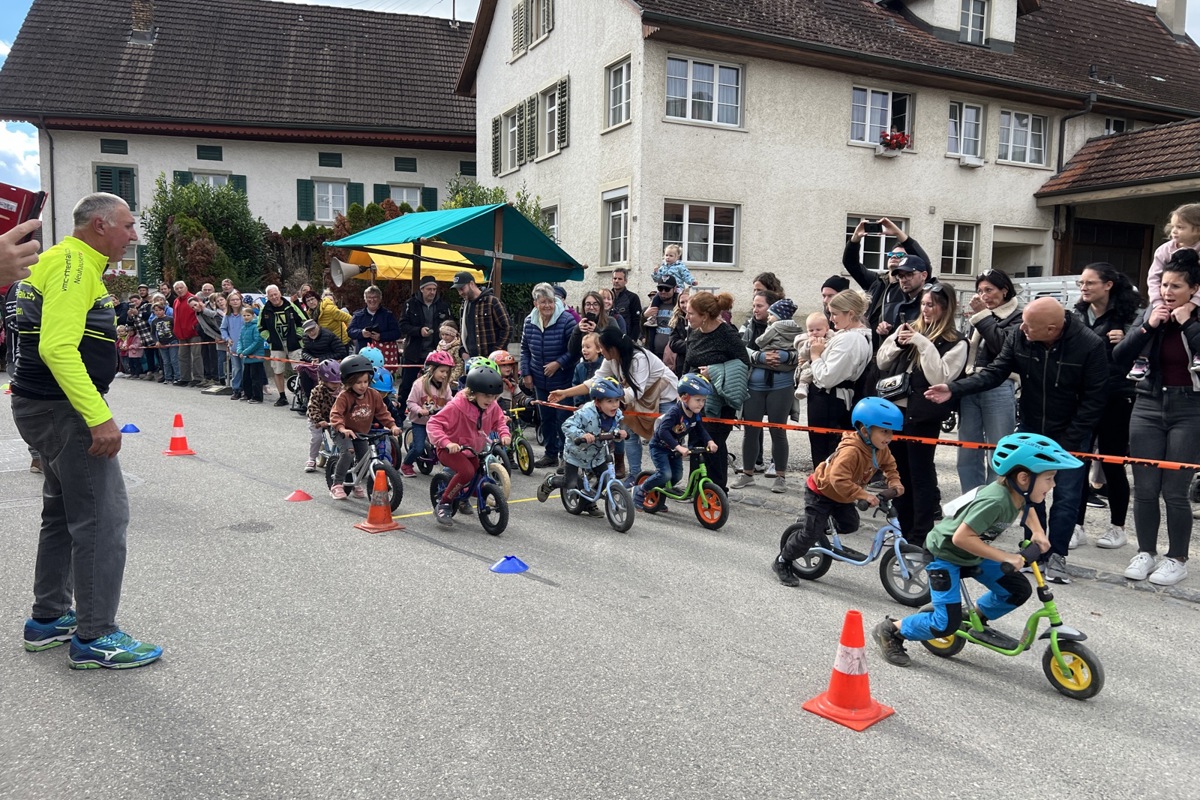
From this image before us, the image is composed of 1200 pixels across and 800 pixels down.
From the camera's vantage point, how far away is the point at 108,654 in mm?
4410

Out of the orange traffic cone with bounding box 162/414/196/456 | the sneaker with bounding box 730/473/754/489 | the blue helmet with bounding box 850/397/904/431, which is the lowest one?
the sneaker with bounding box 730/473/754/489

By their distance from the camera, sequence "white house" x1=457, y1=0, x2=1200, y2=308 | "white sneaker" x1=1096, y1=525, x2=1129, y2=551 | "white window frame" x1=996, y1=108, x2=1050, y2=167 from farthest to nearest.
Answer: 1. "white window frame" x1=996, y1=108, x2=1050, y2=167
2. "white house" x1=457, y1=0, x2=1200, y2=308
3. "white sneaker" x1=1096, y1=525, x2=1129, y2=551

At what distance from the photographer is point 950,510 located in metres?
A: 4.75

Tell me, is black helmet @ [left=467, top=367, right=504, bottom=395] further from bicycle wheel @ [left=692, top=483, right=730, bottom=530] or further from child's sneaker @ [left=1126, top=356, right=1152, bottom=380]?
child's sneaker @ [left=1126, top=356, right=1152, bottom=380]

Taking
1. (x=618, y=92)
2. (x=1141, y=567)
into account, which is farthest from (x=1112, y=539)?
(x=618, y=92)

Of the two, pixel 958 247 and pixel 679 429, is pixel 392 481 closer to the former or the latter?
pixel 679 429

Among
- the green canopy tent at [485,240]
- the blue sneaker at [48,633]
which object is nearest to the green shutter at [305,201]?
the green canopy tent at [485,240]

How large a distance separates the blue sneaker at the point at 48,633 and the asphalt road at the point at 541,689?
0.06 meters

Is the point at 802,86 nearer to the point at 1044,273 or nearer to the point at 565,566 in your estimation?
the point at 1044,273

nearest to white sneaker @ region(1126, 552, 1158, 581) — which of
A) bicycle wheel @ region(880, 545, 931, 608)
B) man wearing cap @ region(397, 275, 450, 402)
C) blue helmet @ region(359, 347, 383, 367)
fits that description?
bicycle wheel @ region(880, 545, 931, 608)

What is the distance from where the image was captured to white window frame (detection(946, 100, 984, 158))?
921 inches

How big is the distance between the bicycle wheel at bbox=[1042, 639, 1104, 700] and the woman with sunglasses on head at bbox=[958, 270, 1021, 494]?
2.68 m

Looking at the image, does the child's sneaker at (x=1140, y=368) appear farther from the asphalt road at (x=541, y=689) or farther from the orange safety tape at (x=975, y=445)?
the asphalt road at (x=541, y=689)

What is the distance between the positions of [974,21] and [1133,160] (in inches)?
223
